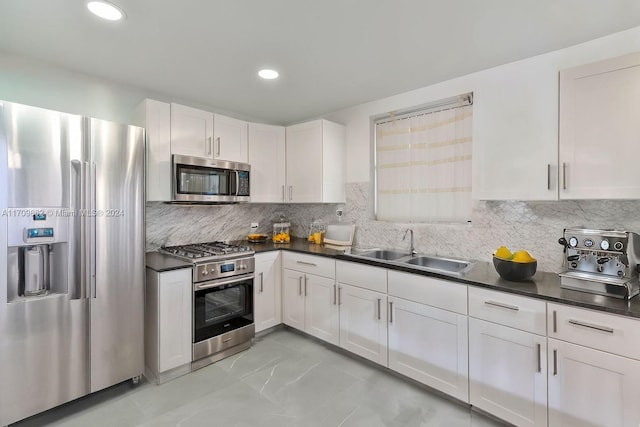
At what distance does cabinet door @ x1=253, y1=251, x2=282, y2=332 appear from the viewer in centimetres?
304

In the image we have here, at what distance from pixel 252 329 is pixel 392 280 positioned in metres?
→ 1.47

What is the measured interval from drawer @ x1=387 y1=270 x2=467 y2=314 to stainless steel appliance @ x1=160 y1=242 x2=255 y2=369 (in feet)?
4.50

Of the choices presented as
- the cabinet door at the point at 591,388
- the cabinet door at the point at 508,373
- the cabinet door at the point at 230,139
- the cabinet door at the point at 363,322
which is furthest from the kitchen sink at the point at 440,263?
the cabinet door at the point at 230,139

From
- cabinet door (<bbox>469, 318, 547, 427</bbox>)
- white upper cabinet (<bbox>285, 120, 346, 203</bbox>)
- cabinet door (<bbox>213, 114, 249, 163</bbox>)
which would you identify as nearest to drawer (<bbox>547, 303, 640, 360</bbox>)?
cabinet door (<bbox>469, 318, 547, 427</bbox>)

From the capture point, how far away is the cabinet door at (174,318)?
92.0 inches

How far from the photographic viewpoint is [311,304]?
3.00m

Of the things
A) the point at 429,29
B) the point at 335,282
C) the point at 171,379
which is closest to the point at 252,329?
the point at 171,379

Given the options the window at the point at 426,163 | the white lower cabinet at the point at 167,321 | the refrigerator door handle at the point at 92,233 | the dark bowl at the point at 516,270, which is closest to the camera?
the dark bowl at the point at 516,270

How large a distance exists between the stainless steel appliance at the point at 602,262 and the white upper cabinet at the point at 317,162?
2.10 metres

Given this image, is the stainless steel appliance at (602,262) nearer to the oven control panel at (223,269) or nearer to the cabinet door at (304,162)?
the cabinet door at (304,162)

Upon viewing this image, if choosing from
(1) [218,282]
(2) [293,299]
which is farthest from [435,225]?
(1) [218,282]

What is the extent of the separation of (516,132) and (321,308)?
2.17 metres

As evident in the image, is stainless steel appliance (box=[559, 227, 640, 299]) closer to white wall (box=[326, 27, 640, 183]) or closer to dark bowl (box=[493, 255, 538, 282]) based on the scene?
dark bowl (box=[493, 255, 538, 282])

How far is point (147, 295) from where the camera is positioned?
245 cm
